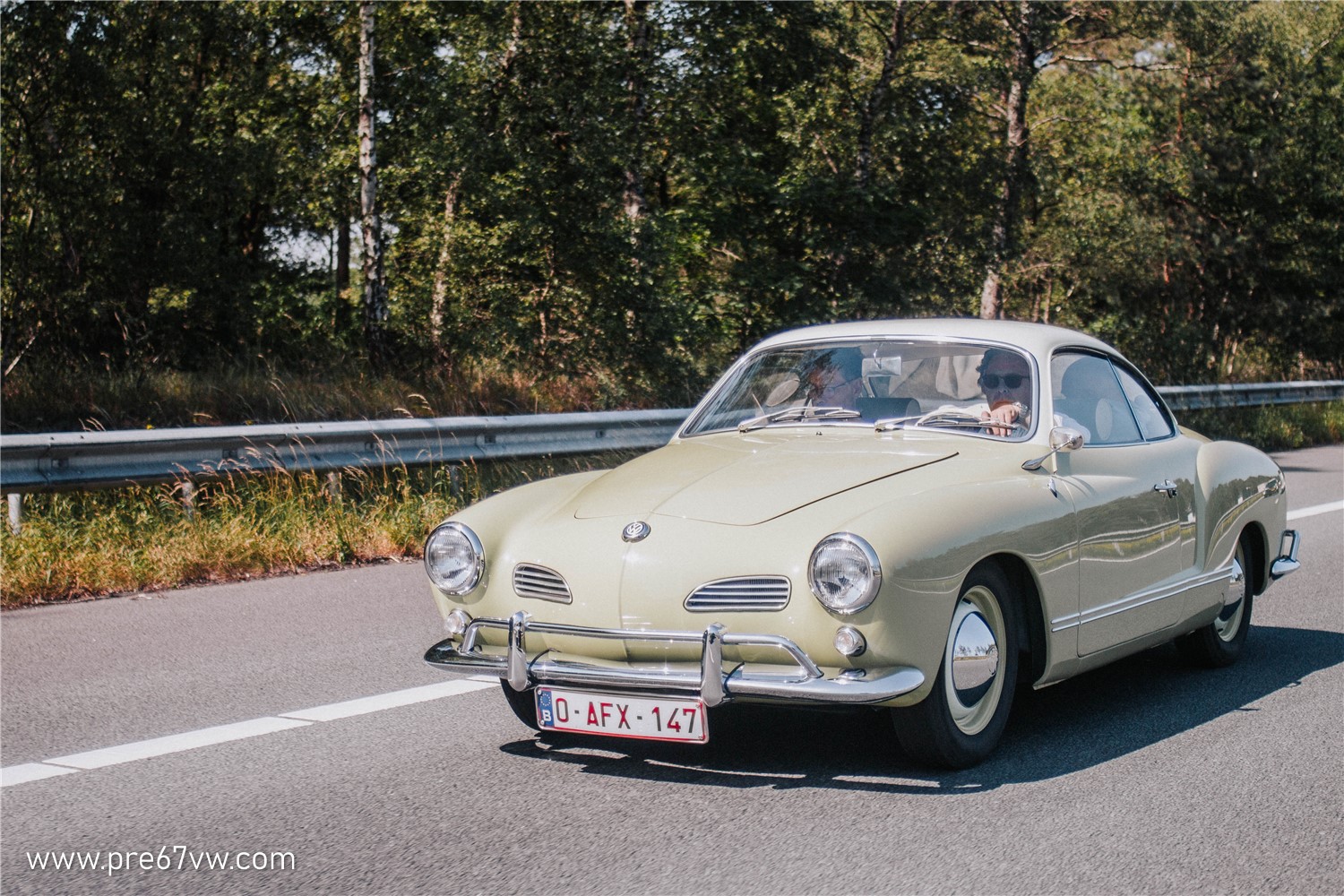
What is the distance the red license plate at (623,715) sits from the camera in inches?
166

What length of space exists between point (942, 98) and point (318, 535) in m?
18.3

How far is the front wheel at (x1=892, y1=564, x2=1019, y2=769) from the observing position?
14.6ft

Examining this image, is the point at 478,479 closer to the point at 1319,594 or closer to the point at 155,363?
the point at 1319,594

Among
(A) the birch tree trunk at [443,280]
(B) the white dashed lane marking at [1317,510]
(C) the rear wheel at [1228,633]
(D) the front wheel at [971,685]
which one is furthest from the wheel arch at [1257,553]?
(A) the birch tree trunk at [443,280]

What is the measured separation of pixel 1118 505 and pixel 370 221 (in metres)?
14.0

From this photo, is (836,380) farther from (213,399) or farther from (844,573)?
(213,399)

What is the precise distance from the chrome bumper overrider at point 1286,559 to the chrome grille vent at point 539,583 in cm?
376

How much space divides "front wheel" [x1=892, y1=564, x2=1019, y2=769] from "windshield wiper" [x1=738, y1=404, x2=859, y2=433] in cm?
117

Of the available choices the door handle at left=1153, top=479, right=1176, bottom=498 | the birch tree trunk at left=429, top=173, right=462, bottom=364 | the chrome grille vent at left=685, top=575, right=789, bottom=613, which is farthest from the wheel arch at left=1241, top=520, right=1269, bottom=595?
the birch tree trunk at left=429, top=173, right=462, bottom=364

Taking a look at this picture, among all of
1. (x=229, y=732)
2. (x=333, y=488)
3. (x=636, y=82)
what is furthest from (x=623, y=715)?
(x=636, y=82)

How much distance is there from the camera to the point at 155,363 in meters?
17.8

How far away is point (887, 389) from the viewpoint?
568 cm

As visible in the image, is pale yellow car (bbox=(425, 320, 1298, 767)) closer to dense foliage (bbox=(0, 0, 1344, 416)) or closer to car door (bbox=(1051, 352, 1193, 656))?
car door (bbox=(1051, 352, 1193, 656))

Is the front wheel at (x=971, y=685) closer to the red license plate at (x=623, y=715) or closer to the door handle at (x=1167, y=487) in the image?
the red license plate at (x=623, y=715)
